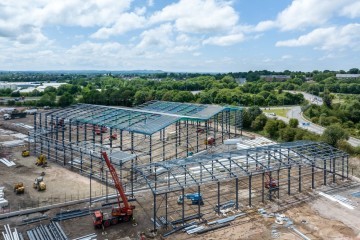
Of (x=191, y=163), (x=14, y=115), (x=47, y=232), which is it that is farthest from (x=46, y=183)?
(x=14, y=115)

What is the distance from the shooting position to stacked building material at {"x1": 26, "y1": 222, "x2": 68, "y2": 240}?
19.8 meters

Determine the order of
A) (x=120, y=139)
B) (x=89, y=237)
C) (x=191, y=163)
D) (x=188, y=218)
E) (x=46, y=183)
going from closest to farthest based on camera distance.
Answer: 1. (x=89, y=237)
2. (x=188, y=218)
3. (x=191, y=163)
4. (x=46, y=183)
5. (x=120, y=139)

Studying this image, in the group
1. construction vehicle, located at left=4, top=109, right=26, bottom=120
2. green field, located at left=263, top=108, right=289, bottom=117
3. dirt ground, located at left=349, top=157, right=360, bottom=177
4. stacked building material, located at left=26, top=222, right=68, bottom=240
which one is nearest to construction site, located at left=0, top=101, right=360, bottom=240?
stacked building material, located at left=26, top=222, right=68, bottom=240

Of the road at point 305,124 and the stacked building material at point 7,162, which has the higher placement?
the road at point 305,124

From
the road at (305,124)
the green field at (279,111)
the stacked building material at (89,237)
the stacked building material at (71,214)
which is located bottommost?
the stacked building material at (89,237)

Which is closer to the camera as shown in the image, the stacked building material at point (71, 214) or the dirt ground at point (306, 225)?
the dirt ground at point (306, 225)

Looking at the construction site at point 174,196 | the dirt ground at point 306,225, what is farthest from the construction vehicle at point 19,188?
the dirt ground at point 306,225

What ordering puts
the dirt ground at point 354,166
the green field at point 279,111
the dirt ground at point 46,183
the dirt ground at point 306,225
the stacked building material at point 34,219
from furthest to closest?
the green field at point 279,111
the dirt ground at point 354,166
the dirt ground at point 46,183
the stacked building material at point 34,219
the dirt ground at point 306,225

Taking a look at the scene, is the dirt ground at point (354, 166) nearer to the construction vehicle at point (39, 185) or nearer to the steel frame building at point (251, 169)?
the steel frame building at point (251, 169)

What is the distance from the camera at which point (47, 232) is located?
2038cm

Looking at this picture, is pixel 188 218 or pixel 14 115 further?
pixel 14 115

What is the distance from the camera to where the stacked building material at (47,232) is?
1980cm

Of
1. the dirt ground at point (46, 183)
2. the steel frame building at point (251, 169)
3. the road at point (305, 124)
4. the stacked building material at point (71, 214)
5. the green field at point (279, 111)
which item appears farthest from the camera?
the green field at point (279, 111)

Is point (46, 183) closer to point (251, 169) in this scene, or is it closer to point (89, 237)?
point (89, 237)
